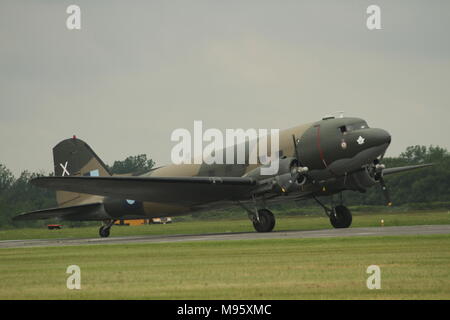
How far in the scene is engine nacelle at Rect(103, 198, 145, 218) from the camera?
43000mm

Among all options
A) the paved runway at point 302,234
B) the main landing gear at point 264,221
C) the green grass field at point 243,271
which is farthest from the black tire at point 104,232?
the green grass field at point 243,271

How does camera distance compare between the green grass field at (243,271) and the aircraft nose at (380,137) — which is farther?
the aircraft nose at (380,137)

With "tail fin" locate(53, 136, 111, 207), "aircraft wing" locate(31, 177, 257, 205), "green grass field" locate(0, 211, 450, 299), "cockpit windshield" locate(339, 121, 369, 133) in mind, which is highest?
"cockpit windshield" locate(339, 121, 369, 133)

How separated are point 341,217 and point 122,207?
1326cm

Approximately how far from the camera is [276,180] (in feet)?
119

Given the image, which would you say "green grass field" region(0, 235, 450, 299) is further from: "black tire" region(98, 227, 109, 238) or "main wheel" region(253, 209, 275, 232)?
"black tire" region(98, 227, 109, 238)

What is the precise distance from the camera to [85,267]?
20.0 m

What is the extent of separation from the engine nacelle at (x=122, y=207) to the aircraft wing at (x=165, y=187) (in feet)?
7.78

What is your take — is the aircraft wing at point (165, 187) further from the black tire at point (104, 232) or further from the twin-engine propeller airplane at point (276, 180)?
the black tire at point (104, 232)

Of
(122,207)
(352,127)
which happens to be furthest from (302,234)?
(122,207)

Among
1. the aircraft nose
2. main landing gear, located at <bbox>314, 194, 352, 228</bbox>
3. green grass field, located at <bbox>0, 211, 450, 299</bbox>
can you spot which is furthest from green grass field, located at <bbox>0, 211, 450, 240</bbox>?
green grass field, located at <bbox>0, 211, 450, 299</bbox>

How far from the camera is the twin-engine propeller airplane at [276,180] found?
35.1 metres
